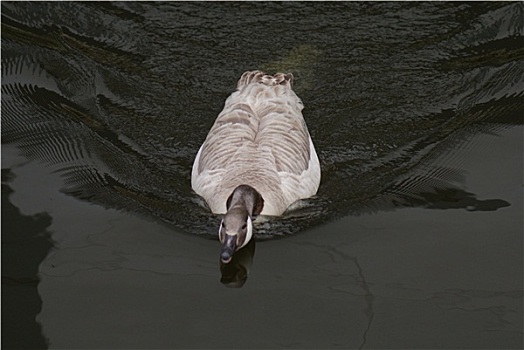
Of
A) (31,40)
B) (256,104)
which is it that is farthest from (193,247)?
(31,40)

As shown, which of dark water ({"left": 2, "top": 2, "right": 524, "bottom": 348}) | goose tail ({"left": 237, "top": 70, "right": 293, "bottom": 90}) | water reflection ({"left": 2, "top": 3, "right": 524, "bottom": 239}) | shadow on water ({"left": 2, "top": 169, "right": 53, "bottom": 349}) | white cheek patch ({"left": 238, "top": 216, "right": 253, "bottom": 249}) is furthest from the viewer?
goose tail ({"left": 237, "top": 70, "right": 293, "bottom": 90})

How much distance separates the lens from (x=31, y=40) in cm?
1263

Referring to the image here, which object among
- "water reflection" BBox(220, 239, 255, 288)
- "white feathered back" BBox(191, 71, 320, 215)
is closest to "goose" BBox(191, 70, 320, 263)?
"white feathered back" BBox(191, 71, 320, 215)

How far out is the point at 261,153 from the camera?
9750 mm

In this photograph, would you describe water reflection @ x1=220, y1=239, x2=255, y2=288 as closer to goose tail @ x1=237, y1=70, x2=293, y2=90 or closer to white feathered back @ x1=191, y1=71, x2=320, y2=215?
white feathered back @ x1=191, y1=71, x2=320, y2=215

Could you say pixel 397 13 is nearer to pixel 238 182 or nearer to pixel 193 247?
pixel 238 182

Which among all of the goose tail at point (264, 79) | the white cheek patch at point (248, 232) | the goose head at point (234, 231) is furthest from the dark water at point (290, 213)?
the goose tail at point (264, 79)

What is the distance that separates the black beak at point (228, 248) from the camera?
823 cm

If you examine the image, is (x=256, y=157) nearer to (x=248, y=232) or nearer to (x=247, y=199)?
(x=247, y=199)

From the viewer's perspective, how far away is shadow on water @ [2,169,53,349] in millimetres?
7848

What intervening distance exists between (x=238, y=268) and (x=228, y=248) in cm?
41

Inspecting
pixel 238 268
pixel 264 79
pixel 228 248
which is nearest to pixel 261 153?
pixel 264 79

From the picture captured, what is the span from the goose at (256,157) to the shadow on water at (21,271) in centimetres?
154

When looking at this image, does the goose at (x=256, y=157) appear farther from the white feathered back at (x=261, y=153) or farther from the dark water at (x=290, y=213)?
the dark water at (x=290, y=213)
